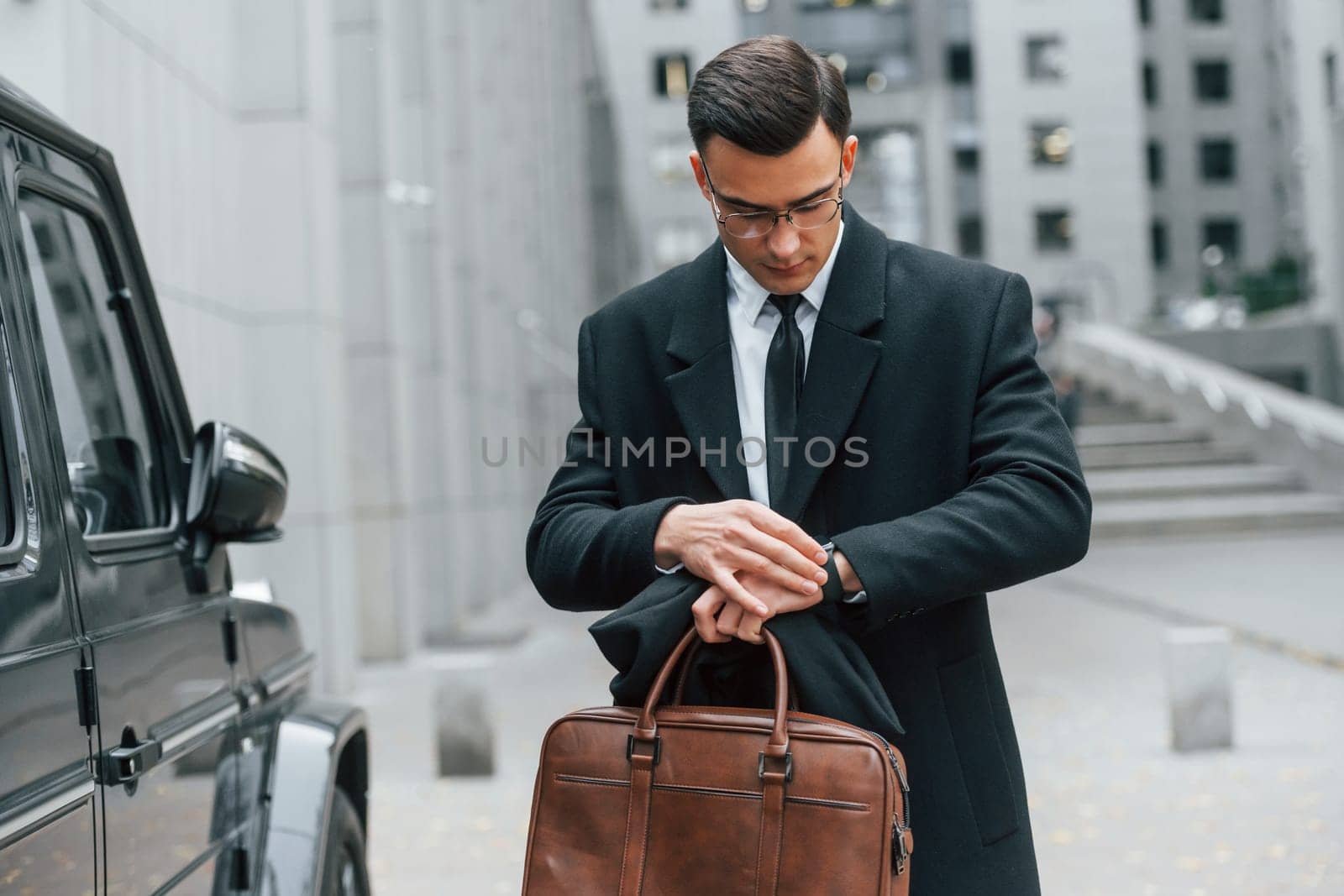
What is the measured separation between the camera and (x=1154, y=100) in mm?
43688

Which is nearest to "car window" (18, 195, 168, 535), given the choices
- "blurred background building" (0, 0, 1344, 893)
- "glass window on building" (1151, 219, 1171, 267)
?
"blurred background building" (0, 0, 1344, 893)

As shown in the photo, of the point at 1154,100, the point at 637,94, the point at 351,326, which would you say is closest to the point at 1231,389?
the point at 637,94

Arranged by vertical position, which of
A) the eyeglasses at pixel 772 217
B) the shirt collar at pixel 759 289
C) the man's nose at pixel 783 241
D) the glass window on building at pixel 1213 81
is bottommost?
the shirt collar at pixel 759 289

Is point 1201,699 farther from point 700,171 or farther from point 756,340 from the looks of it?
point 700,171

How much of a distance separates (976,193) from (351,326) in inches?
1225

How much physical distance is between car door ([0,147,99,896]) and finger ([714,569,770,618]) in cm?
88

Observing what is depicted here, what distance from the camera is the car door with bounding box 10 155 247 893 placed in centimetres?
219

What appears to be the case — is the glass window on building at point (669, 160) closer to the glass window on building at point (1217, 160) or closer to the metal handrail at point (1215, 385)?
the metal handrail at point (1215, 385)

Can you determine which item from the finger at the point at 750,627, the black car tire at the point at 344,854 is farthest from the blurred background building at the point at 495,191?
the black car tire at the point at 344,854

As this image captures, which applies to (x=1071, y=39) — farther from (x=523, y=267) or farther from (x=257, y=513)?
(x=257, y=513)

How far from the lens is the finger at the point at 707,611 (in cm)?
182

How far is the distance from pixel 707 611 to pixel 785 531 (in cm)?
14

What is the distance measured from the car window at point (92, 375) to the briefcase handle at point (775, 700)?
1032mm

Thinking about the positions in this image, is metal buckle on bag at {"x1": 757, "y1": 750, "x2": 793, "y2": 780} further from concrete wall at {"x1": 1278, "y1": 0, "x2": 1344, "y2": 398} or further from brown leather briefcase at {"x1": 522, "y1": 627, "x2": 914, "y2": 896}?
concrete wall at {"x1": 1278, "y1": 0, "x2": 1344, "y2": 398}
